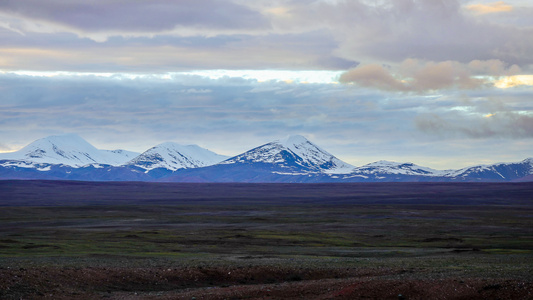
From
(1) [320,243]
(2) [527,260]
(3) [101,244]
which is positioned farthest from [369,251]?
(3) [101,244]

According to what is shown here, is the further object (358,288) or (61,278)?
(61,278)

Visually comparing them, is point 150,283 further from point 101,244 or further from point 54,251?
point 101,244

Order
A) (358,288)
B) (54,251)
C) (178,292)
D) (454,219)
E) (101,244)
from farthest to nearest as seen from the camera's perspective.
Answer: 1. (454,219)
2. (101,244)
3. (54,251)
4. (178,292)
5. (358,288)

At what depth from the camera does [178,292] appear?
106 ft

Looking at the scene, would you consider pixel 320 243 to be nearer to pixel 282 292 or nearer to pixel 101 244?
pixel 101 244

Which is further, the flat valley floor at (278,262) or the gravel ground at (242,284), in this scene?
the flat valley floor at (278,262)

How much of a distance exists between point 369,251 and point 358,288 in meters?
29.1

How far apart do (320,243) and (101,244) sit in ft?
74.0

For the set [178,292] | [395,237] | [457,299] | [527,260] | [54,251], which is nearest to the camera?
[457,299]

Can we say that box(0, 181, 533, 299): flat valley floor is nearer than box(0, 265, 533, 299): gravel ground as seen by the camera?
No

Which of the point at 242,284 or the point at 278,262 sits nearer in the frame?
the point at 242,284

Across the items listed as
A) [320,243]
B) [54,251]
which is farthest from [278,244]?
[54,251]

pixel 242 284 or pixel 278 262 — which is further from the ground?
pixel 278 262

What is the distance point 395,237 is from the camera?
75.8 metres
